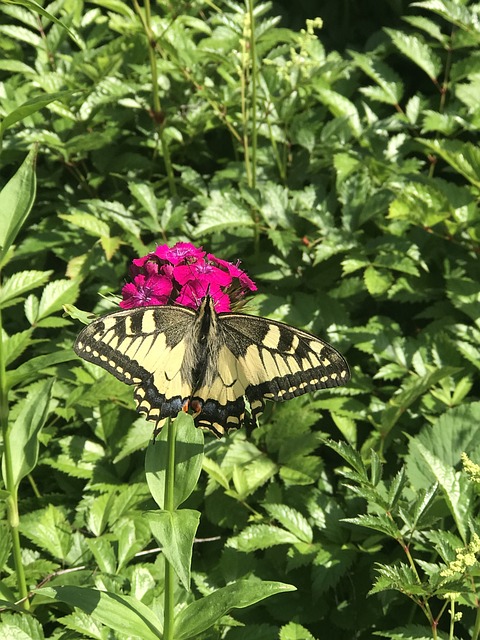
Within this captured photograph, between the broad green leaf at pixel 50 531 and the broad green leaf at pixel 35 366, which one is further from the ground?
the broad green leaf at pixel 35 366

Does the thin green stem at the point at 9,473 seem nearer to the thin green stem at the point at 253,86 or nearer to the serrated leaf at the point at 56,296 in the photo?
the serrated leaf at the point at 56,296

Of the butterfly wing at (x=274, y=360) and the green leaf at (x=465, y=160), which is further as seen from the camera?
the green leaf at (x=465, y=160)

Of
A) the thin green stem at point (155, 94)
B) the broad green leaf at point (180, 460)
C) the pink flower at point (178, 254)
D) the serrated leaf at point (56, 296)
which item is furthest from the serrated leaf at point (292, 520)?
the thin green stem at point (155, 94)

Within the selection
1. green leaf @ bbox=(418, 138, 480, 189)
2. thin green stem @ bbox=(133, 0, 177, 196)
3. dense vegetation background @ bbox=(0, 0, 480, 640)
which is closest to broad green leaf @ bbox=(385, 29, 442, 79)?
dense vegetation background @ bbox=(0, 0, 480, 640)

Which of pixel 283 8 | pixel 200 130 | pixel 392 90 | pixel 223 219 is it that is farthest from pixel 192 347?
pixel 283 8

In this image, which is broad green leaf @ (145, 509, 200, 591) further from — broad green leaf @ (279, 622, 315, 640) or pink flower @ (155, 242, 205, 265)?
pink flower @ (155, 242, 205, 265)

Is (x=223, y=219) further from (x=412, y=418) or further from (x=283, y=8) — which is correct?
(x=283, y=8)

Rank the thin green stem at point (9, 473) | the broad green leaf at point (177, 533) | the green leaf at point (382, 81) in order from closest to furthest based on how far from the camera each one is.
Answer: the broad green leaf at point (177, 533), the thin green stem at point (9, 473), the green leaf at point (382, 81)
